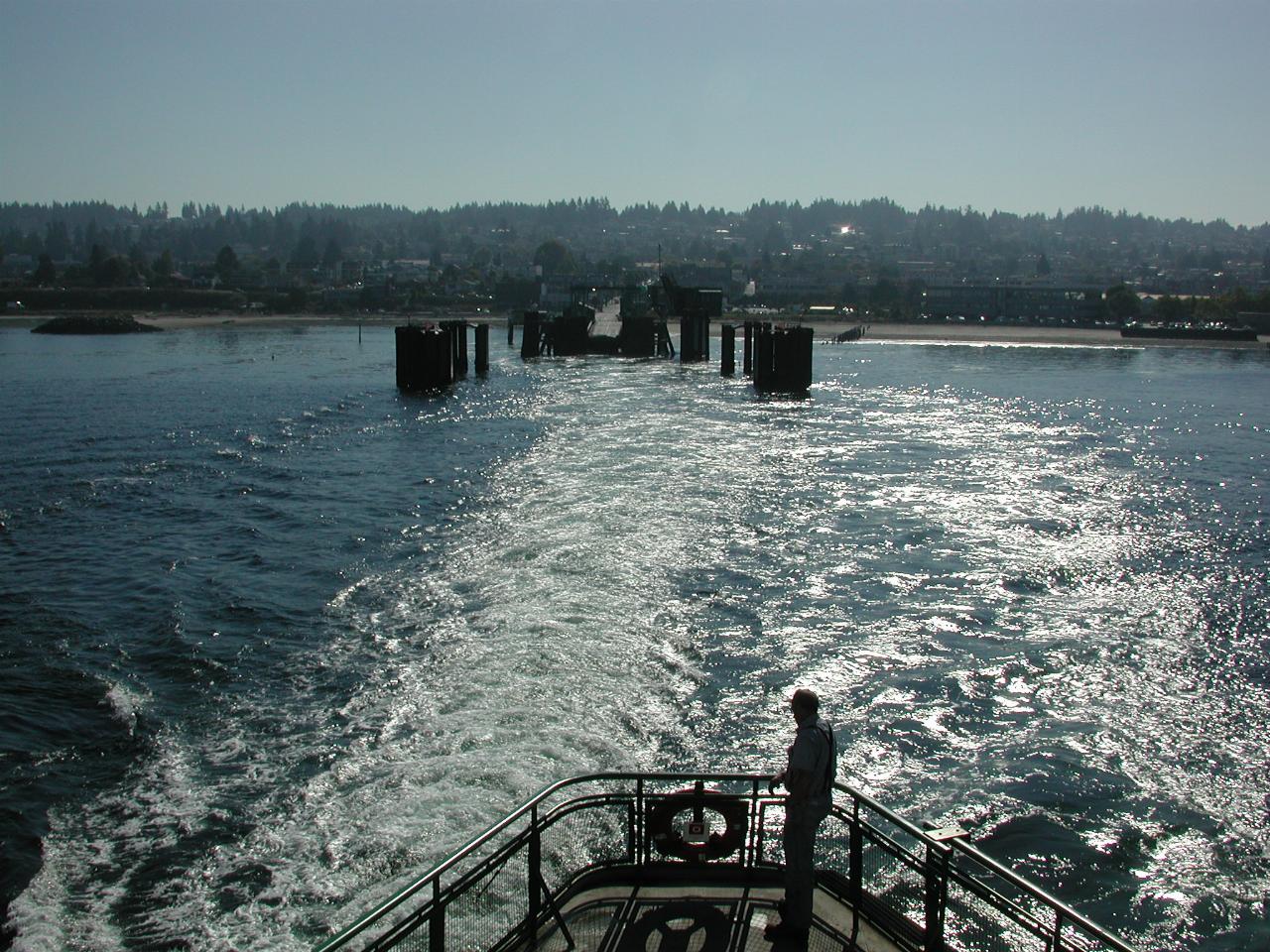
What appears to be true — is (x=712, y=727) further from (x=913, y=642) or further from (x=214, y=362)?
(x=214, y=362)

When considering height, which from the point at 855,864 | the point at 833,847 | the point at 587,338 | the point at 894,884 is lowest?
the point at 894,884

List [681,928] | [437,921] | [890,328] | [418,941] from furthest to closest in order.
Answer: [890,328], [418,941], [681,928], [437,921]

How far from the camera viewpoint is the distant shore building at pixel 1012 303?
578ft

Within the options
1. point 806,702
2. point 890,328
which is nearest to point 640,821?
point 806,702

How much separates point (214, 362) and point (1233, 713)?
75.9 m

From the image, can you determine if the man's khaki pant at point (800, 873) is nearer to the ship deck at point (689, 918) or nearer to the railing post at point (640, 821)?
the ship deck at point (689, 918)

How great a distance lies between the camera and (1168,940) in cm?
1109

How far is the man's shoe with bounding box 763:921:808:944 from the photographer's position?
7.54 meters

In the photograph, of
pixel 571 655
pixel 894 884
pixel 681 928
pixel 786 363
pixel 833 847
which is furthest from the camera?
pixel 786 363

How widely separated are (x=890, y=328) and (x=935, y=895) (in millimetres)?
142571

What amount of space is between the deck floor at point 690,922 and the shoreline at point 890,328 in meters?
112

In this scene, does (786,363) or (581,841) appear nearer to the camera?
(581,841)

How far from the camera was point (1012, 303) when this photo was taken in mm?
185375

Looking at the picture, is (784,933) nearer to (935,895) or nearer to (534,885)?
(935,895)
